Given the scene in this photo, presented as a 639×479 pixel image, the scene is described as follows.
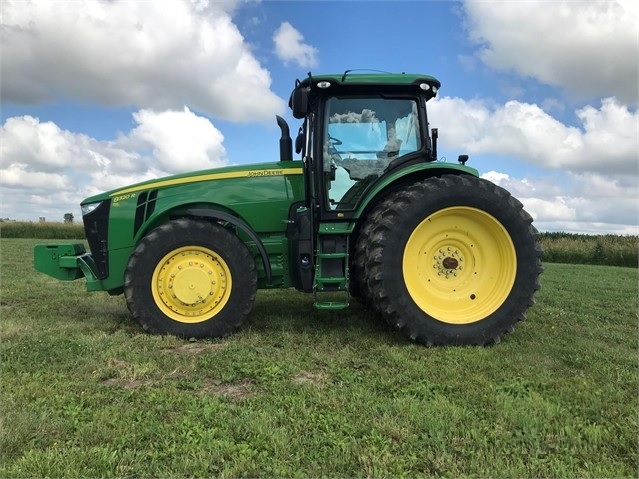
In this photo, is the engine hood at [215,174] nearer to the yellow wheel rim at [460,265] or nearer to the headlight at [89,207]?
the headlight at [89,207]

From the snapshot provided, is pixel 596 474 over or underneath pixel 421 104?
underneath

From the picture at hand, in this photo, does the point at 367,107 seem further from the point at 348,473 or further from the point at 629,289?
the point at 629,289

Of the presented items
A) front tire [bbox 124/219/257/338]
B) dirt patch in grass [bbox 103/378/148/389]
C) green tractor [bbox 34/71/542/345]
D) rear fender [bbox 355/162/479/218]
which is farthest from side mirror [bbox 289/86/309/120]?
dirt patch in grass [bbox 103/378/148/389]

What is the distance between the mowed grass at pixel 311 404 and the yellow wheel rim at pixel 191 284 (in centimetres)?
38

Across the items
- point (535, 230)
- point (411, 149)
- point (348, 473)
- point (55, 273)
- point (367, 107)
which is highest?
point (367, 107)

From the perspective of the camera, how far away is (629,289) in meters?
10.4

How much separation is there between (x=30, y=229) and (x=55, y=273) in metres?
30.4

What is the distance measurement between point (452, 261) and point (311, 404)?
246cm

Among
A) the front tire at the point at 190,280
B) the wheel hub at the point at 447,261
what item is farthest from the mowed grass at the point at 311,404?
the wheel hub at the point at 447,261

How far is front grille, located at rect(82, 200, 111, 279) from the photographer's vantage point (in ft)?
18.0

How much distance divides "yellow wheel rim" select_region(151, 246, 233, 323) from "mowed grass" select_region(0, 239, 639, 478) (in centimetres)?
38

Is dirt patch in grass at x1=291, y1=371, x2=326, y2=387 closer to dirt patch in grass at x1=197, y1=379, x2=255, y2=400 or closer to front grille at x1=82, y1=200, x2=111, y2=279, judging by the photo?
dirt patch in grass at x1=197, y1=379, x2=255, y2=400

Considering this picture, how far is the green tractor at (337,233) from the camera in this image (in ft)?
16.2

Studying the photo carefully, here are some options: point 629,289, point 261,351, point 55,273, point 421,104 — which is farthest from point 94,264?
point 629,289
